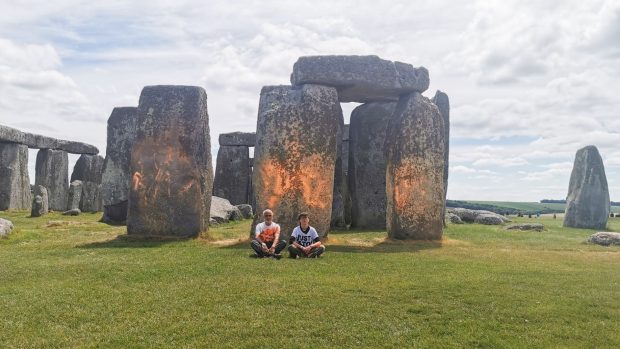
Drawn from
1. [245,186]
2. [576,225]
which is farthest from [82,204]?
[576,225]

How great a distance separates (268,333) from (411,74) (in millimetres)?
10294

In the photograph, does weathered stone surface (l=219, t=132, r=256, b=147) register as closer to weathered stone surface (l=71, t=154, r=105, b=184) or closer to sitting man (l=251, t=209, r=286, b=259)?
weathered stone surface (l=71, t=154, r=105, b=184)

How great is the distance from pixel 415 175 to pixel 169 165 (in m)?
6.05

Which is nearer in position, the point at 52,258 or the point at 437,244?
the point at 52,258

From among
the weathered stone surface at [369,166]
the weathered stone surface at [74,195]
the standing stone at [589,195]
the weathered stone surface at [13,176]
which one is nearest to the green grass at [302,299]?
the weathered stone surface at [369,166]

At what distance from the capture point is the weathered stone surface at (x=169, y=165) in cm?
1382

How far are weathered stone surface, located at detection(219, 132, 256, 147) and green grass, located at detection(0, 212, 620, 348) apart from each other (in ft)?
55.3

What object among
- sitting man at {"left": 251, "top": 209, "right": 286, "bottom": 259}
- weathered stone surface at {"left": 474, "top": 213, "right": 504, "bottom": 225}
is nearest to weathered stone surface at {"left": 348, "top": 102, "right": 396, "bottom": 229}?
weathered stone surface at {"left": 474, "top": 213, "right": 504, "bottom": 225}

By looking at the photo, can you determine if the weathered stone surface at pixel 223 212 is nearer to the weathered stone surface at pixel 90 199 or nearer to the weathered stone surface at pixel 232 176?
the weathered stone surface at pixel 232 176

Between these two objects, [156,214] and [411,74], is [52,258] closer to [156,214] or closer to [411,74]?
[156,214]

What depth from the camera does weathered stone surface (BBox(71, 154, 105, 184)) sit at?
94.5 ft

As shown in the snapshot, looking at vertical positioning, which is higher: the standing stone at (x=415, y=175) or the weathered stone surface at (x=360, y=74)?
the weathered stone surface at (x=360, y=74)

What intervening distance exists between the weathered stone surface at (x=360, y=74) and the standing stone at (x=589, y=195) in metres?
10.8

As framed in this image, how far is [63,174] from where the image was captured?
1104 inches
